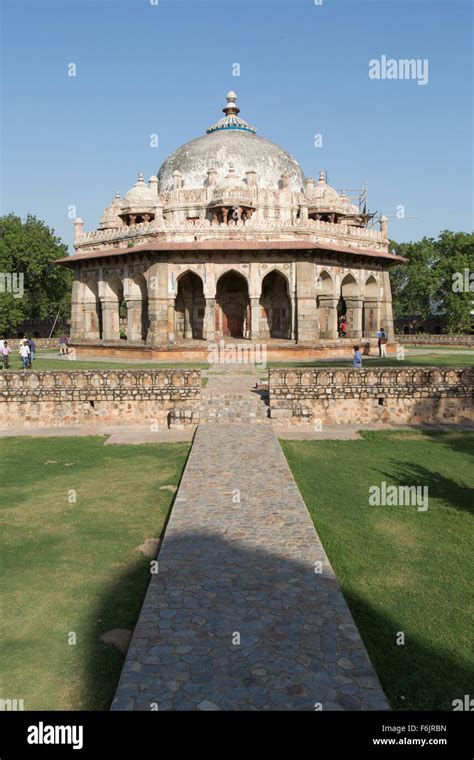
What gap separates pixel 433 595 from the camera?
5711mm

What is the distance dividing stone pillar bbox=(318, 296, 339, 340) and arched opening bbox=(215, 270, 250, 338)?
3.94 meters

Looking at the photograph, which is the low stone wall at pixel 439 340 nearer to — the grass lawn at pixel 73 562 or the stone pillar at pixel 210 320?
the stone pillar at pixel 210 320

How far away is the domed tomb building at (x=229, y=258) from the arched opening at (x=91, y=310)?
0.06 metres

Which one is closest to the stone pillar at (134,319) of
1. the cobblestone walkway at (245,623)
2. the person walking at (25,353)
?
the person walking at (25,353)

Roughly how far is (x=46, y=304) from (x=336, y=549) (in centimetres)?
4374

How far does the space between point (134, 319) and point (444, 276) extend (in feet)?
90.7

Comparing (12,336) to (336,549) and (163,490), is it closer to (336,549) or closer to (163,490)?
(163,490)

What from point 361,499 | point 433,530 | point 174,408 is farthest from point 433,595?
point 174,408

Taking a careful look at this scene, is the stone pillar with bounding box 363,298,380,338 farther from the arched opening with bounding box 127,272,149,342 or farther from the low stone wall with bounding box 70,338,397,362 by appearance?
the arched opening with bounding box 127,272,149,342

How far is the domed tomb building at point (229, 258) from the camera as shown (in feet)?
90.2

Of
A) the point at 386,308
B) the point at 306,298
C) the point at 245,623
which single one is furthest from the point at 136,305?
the point at 245,623

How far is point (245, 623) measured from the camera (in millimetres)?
4801

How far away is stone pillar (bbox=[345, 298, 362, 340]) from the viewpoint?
104 feet

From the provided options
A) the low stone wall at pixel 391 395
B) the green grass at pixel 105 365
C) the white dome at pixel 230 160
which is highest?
the white dome at pixel 230 160
